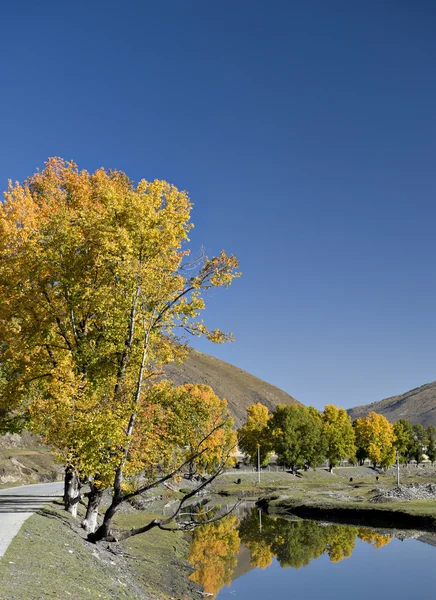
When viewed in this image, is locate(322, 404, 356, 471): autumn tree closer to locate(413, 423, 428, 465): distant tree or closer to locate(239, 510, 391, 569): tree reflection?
locate(413, 423, 428, 465): distant tree

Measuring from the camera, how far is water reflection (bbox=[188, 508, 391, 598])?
112 ft

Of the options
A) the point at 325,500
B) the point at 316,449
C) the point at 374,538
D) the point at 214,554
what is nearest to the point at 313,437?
the point at 316,449

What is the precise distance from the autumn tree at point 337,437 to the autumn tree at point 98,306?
92.9m

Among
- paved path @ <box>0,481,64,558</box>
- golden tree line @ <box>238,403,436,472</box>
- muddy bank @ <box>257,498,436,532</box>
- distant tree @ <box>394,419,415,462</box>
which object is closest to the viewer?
paved path @ <box>0,481,64,558</box>

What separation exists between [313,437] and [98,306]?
90216 millimetres

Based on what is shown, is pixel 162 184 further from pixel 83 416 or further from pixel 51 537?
pixel 51 537

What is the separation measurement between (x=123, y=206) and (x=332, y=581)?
88.9 ft

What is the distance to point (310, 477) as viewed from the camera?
347ft

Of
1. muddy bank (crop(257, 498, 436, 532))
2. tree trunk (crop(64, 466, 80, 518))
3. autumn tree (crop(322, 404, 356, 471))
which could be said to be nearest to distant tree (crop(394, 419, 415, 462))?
autumn tree (crop(322, 404, 356, 471))

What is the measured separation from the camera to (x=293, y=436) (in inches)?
3986

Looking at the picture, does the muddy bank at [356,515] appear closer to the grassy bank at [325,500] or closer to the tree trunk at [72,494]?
the grassy bank at [325,500]

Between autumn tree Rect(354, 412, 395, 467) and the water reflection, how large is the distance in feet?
236

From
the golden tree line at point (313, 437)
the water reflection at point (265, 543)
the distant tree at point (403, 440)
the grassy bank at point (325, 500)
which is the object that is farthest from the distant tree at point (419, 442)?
the water reflection at point (265, 543)

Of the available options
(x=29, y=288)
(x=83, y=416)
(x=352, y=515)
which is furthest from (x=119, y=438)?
(x=352, y=515)
